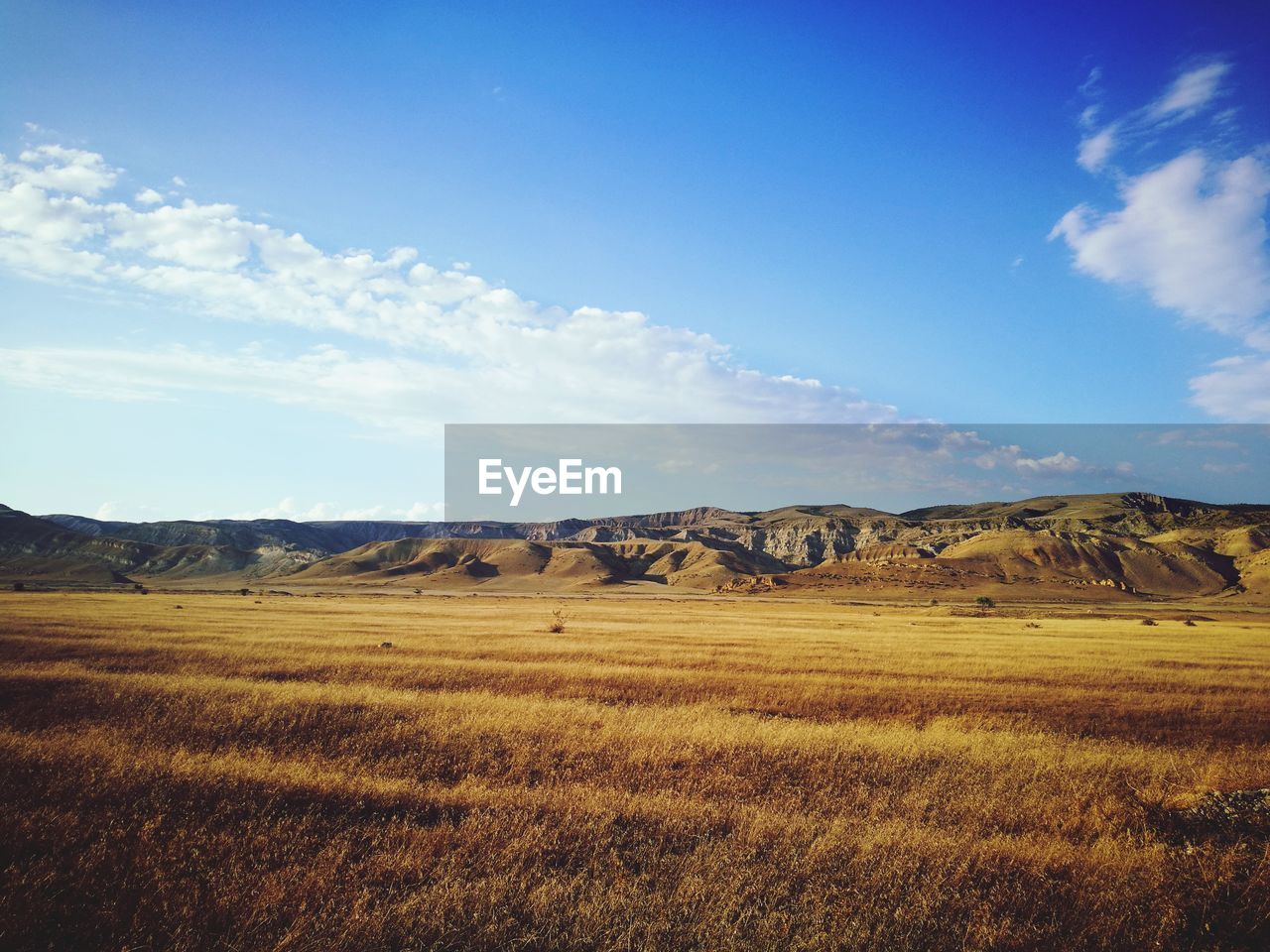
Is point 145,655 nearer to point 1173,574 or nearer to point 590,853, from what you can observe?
point 590,853

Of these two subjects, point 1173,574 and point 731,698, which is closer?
point 731,698

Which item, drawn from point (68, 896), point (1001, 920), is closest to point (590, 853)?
point (1001, 920)

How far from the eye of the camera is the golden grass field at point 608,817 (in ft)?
17.7

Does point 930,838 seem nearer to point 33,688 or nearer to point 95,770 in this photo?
point 95,770

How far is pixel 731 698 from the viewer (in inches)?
674

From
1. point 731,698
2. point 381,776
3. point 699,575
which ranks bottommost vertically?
point 699,575

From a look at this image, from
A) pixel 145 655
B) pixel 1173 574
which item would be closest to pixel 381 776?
pixel 145 655

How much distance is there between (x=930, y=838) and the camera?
7168 mm

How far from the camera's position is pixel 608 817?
7.46 m

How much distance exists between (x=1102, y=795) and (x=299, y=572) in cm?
22215

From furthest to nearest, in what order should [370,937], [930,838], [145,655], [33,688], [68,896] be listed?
[145,655] < [33,688] < [930,838] < [68,896] < [370,937]

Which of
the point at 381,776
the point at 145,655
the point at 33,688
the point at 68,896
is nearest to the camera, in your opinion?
the point at 68,896

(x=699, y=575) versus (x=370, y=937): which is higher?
(x=370, y=937)

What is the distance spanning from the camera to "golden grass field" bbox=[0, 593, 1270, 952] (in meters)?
5.39
